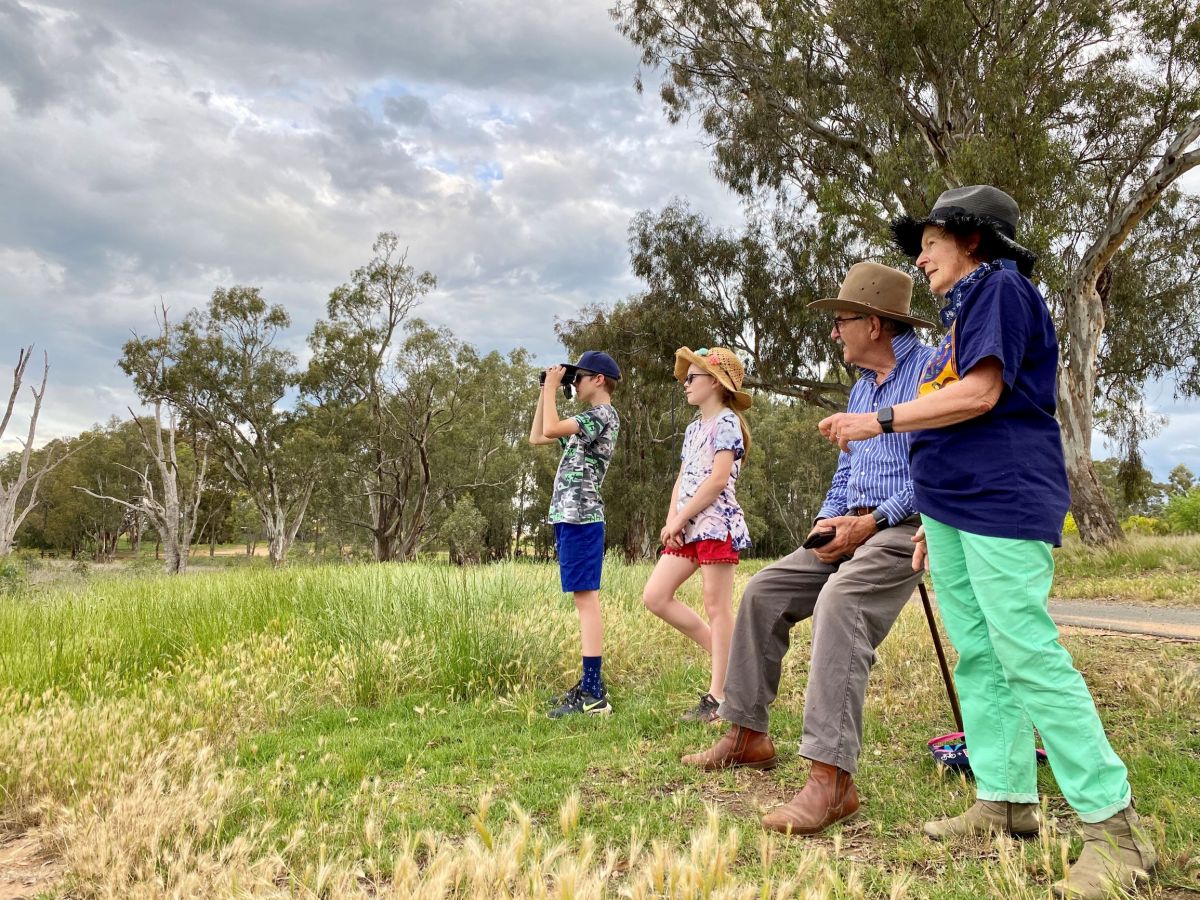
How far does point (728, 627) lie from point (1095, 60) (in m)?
18.1

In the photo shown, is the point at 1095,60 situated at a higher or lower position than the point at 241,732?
higher

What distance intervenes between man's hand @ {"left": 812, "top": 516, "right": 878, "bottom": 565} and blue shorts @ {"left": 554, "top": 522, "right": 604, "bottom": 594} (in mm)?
1510

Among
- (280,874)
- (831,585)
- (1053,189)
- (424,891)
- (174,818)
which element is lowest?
(280,874)

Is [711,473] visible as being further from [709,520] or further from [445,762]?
[445,762]

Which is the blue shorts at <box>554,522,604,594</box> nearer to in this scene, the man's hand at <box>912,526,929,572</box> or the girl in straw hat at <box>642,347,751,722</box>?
the girl in straw hat at <box>642,347,751,722</box>

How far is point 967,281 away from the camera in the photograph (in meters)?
2.51

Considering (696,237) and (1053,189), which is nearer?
(1053,189)

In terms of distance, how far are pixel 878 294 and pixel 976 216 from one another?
2.24 feet

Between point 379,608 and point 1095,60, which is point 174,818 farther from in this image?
point 1095,60

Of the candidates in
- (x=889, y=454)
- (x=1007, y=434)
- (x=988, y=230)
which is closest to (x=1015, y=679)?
(x=1007, y=434)

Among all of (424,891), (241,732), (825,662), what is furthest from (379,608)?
(424,891)

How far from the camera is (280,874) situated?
2.58 metres

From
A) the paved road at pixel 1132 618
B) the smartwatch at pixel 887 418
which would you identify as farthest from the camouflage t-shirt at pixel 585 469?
the paved road at pixel 1132 618

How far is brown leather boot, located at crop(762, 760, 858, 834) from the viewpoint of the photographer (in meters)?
2.64
